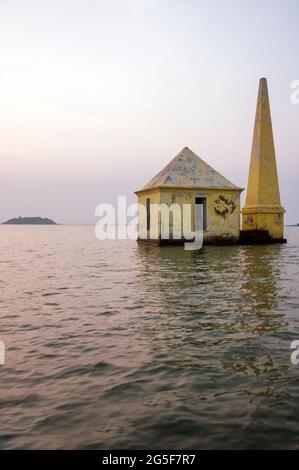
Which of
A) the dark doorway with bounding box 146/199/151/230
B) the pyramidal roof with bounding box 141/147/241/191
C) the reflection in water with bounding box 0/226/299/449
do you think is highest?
the pyramidal roof with bounding box 141/147/241/191

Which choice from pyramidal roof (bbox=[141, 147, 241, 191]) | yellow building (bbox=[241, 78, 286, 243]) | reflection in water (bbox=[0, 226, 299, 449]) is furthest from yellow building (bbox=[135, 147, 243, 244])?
reflection in water (bbox=[0, 226, 299, 449])

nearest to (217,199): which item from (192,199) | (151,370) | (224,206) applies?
(224,206)

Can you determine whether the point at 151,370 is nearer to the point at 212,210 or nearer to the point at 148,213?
the point at 212,210

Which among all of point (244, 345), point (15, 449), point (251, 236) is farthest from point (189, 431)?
point (251, 236)

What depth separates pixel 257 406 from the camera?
12.6 ft

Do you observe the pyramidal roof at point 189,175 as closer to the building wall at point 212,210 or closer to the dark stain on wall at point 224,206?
the building wall at point 212,210

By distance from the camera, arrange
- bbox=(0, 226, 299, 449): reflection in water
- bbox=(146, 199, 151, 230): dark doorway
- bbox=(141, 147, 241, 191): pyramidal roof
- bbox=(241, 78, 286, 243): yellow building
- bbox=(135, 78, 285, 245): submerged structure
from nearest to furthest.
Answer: bbox=(0, 226, 299, 449): reflection in water < bbox=(135, 78, 285, 245): submerged structure < bbox=(141, 147, 241, 191): pyramidal roof < bbox=(146, 199, 151, 230): dark doorway < bbox=(241, 78, 286, 243): yellow building

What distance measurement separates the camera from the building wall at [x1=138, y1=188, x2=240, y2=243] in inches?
997

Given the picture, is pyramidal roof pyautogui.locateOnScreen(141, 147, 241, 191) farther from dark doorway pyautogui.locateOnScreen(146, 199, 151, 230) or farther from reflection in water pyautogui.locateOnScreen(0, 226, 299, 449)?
reflection in water pyautogui.locateOnScreen(0, 226, 299, 449)

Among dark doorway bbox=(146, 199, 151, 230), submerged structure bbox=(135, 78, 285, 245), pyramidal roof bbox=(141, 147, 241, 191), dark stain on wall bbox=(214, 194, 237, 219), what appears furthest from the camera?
dark doorway bbox=(146, 199, 151, 230)

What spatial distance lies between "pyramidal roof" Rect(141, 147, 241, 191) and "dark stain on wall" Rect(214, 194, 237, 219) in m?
0.84

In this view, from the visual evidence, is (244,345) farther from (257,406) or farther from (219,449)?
(219,449)

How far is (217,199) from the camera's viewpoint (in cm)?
2669

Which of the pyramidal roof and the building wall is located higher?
the pyramidal roof
